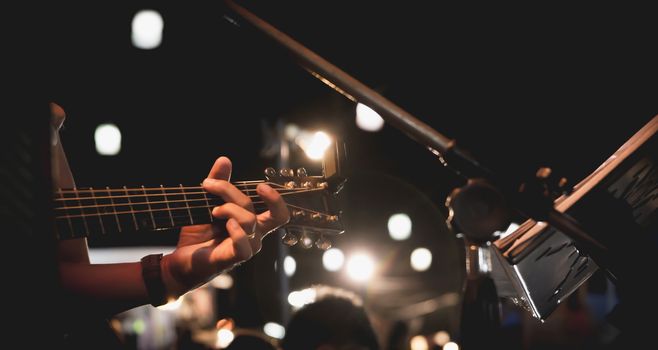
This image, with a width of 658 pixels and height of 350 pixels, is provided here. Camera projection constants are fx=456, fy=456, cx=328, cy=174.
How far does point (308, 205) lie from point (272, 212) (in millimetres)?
187

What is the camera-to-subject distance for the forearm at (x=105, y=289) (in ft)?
4.92

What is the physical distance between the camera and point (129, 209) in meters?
1.46

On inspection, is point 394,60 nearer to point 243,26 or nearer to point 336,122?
point 336,122

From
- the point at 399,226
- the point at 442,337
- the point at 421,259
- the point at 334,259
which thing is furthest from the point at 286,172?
the point at 421,259

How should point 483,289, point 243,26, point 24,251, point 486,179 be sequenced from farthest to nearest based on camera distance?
point 243,26 < point 486,179 < point 483,289 < point 24,251

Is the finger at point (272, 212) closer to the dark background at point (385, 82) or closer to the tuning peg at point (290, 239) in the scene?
the tuning peg at point (290, 239)

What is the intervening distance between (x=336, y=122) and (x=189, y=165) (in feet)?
5.99

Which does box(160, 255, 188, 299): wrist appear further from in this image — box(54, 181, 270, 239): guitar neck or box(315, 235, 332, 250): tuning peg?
box(315, 235, 332, 250): tuning peg

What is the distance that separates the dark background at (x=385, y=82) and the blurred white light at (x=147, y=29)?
0.06 meters

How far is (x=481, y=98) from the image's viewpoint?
12.3 feet

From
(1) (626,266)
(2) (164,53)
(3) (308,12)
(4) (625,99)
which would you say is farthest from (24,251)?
(4) (625,99)

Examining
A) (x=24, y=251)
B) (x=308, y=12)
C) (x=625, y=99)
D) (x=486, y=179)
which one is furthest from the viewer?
(x=308, y=12)

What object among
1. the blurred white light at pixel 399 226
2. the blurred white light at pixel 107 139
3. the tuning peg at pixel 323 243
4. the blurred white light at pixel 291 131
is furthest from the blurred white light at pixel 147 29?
the blurred white light at pixel 399 226

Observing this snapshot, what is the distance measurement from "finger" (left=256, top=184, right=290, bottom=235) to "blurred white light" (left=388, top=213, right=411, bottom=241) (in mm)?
4018
